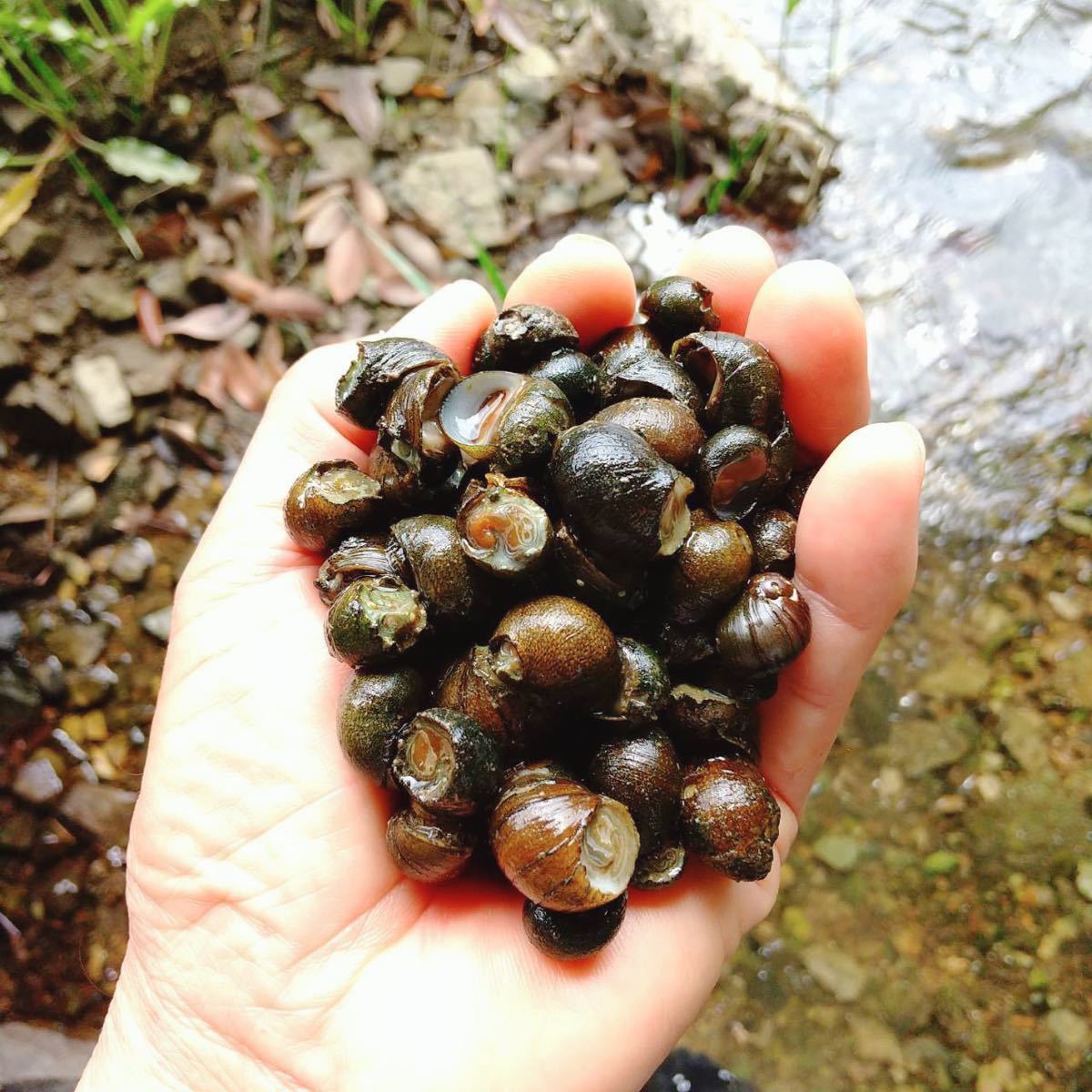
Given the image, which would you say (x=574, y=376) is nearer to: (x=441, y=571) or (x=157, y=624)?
(x=441, y=571)

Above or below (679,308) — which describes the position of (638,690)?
below

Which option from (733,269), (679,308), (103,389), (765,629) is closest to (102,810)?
(103,389)

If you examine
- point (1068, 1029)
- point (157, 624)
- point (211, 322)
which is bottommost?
point (1068, 1029)

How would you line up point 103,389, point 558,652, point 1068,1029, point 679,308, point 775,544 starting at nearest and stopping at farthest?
1. point 558,652
2. point 775,544
3. point 679,308
4. point 1068,1029
5. point 103,389

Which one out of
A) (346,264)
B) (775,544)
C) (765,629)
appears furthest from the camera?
(346,264)

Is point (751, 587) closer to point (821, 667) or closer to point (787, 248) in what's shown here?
point (821, 667)

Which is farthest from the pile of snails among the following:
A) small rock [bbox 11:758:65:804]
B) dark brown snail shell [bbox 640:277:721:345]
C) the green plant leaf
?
the green plant leaf

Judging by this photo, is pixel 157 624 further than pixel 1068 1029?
Yes

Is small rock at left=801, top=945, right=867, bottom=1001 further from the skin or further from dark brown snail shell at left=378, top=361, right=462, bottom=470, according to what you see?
dark brown snail shell at left=378, top=361, right=462, bottom=470
